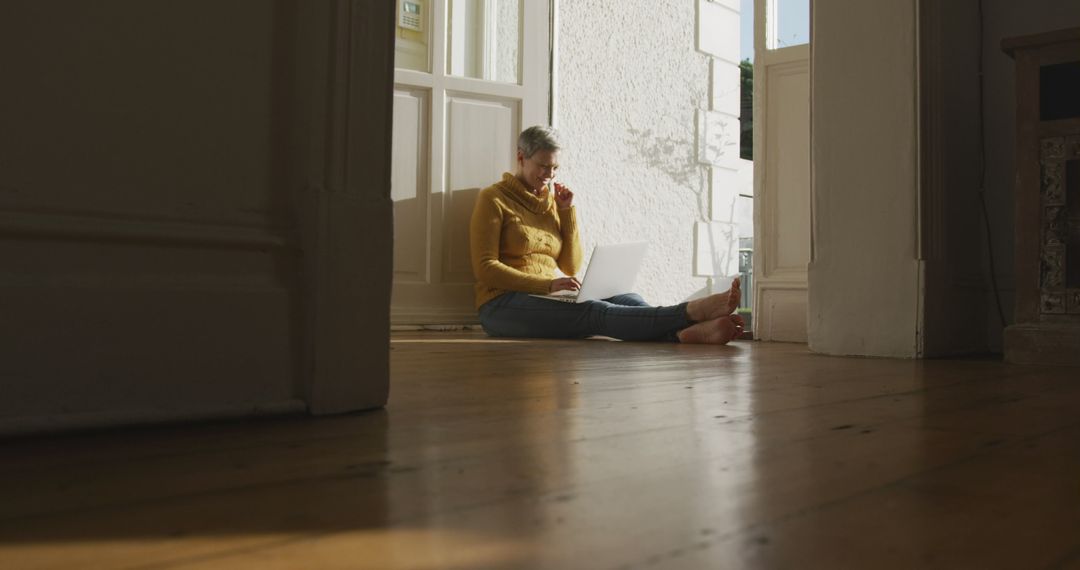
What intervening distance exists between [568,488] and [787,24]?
371cm

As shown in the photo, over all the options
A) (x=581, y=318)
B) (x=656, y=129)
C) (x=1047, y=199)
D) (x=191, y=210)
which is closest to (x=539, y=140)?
(x=581, y=318)

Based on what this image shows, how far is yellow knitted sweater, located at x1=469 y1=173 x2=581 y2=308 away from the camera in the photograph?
152 inches

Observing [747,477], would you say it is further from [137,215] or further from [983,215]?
[983,215]

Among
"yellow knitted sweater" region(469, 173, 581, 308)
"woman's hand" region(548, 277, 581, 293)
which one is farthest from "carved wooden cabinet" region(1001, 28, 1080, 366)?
"yellow knitted sweater" region(469, 173, 581, 308)

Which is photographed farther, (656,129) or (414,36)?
(656,129)

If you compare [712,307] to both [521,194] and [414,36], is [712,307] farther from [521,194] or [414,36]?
[414,36]

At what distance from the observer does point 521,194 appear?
13.3 ft

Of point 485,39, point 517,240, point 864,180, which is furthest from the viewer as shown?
point 485,39

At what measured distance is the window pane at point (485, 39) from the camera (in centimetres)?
438

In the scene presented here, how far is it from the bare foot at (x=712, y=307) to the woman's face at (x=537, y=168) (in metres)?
0.98

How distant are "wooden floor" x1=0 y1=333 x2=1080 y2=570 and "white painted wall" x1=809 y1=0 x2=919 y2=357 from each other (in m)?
1.20

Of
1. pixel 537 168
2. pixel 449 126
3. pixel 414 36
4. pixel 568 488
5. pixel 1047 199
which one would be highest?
pixel 414 36

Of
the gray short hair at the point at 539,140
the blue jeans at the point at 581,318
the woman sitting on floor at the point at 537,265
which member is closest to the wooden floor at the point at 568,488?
the blue jeans at the point at 581,318

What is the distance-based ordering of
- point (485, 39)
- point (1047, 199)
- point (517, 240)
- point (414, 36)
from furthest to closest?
point (485, 39) < point (414, 36) < point (517, 240) < point (1047, 199)
